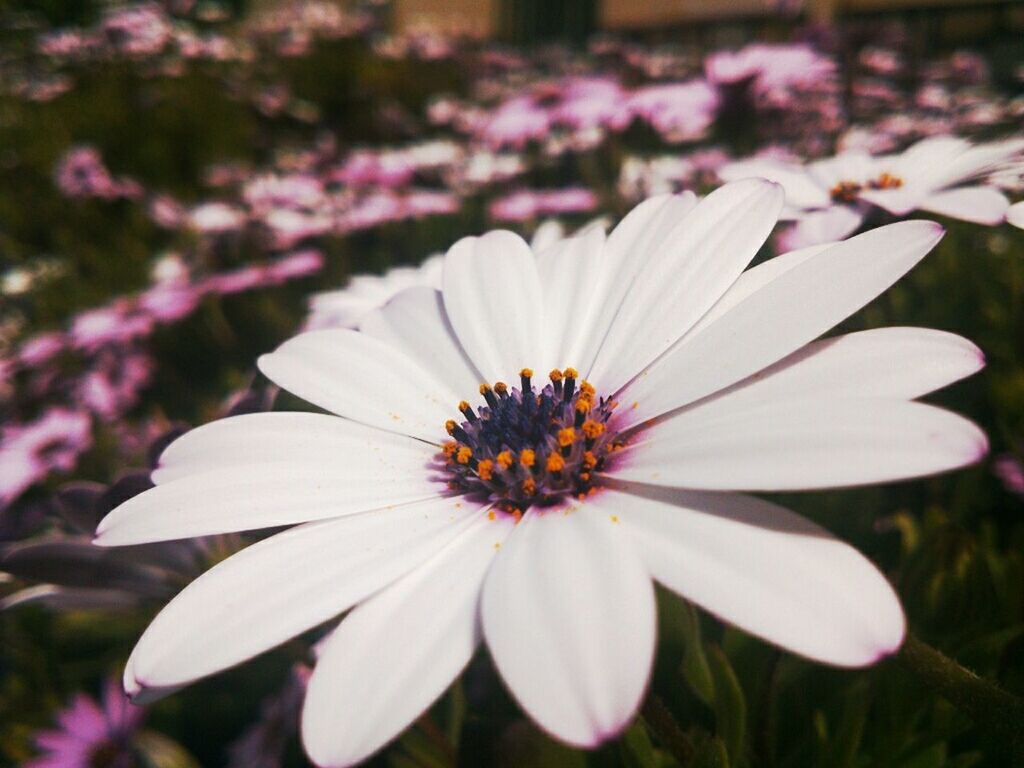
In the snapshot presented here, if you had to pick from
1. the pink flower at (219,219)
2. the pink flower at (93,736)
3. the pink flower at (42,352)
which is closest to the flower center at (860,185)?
the pink flower at (93,736)

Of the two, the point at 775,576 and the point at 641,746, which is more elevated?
the point at 775,576

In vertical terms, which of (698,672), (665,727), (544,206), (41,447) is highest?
(665,727)

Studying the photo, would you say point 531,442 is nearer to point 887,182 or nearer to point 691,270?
point 691,270

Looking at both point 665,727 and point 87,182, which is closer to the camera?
point 665,727

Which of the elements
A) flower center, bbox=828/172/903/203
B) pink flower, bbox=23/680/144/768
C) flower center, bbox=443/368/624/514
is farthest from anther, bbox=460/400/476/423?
pink flower, bbox=23/680/144/768

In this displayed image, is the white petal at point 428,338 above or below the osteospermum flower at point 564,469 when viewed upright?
below

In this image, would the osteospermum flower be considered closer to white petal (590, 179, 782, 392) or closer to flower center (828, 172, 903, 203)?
white petal (590, 179, 782, 392)

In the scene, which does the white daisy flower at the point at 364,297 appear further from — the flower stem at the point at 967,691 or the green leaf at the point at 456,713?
the flower stem at the point at 967,691

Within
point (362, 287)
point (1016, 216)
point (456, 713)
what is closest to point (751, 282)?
point (1016, 216)

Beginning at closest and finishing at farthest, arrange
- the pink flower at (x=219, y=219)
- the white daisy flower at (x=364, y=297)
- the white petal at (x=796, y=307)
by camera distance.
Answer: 1. the white petal at (x=796, y=307)
2. the white daisy flower at (x=364, y=297)
3. the pink flower at (x=219, y=219)
